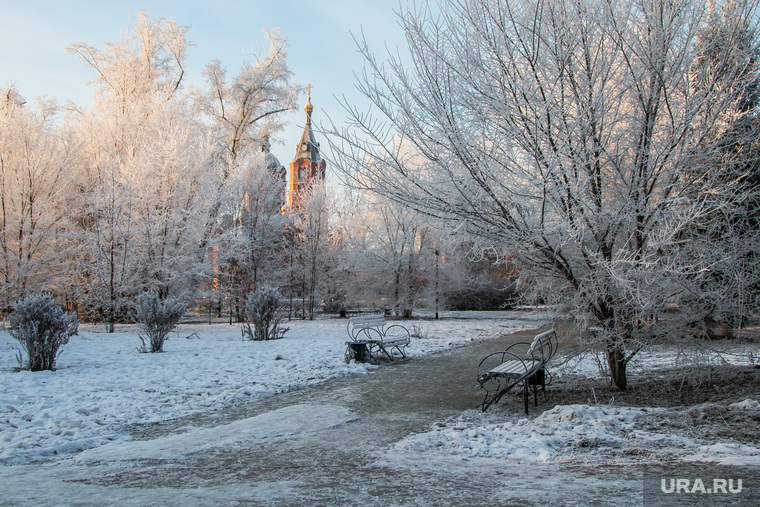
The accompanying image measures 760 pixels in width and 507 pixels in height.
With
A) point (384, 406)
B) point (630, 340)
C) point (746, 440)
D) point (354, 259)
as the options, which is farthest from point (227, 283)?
point (746, 440)

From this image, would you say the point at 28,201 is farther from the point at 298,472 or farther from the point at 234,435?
the point at 298,472

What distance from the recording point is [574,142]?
5000 millimetres

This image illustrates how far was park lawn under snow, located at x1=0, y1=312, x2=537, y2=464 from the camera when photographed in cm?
477

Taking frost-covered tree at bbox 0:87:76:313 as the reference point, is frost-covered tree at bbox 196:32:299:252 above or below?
above

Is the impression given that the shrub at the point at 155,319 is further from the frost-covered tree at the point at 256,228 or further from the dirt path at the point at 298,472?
the frost-covered tree at the point at 256,228

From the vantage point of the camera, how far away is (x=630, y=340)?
5648mm

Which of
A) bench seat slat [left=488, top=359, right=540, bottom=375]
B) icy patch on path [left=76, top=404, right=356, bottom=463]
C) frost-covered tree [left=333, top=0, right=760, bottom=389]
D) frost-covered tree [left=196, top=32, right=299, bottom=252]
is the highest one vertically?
frost-covered tree [left=196, top=32, right=299, bottom=252]

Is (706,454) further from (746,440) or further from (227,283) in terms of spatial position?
(227,283)

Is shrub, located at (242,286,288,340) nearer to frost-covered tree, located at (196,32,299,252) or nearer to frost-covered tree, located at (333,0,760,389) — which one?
frost-covered tree, located at (333,0,760,389)

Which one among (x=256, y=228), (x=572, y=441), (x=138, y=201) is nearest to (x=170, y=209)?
(x=138, y=201)

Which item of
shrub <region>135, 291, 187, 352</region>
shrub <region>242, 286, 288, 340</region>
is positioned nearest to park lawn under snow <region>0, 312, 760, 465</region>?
shrub <region>135, 291, 187, 352</region>

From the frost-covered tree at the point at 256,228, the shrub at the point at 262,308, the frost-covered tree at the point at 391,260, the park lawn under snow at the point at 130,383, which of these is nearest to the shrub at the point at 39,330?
the park lawn under snow at the point at 130,383

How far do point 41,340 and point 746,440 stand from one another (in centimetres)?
899

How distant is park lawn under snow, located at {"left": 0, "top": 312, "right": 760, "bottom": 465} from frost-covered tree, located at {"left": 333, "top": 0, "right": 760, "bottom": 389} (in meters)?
1.27
